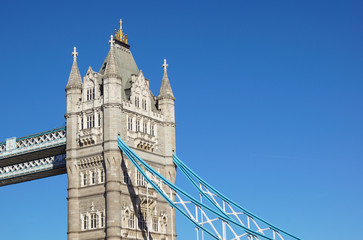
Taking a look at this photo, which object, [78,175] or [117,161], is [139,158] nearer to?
[117,161]

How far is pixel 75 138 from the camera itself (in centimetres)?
7938

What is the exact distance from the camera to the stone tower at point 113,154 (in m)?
75.6

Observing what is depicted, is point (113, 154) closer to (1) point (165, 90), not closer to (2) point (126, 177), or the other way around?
(2) point (126, 177)

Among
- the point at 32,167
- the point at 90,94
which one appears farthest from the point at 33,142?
the point at 90,94

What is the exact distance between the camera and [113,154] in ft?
249

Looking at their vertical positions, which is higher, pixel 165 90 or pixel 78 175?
pixel 165 90

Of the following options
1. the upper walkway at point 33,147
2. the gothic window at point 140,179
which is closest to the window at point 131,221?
the gothic window at point 140,179

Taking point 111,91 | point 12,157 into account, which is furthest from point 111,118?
point 12,157

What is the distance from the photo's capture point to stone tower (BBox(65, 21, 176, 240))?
75562mm

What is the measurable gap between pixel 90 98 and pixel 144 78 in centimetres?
727

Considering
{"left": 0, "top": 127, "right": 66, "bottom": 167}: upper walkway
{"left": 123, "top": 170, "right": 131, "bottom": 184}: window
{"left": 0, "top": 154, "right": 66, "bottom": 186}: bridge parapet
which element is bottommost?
{"left": 123, "top": 170, "right": 131, "bottom": 184}: window

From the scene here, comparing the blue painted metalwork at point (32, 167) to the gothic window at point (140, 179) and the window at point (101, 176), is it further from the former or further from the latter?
the gothic window at point (140, 179)

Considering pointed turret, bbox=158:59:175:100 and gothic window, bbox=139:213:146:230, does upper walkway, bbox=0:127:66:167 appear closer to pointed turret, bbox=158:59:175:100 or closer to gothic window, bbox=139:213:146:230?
pointed turret, bbox=158:59:175:100

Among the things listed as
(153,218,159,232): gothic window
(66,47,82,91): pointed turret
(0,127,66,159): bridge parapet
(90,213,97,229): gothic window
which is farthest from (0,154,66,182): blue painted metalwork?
(153,218,159,232): gothic window
